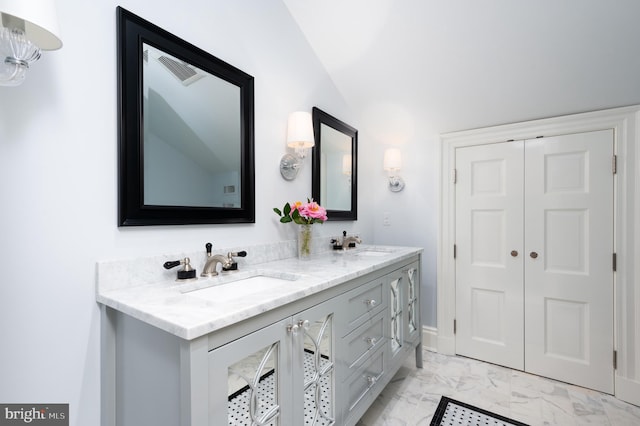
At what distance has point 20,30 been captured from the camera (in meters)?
0.77

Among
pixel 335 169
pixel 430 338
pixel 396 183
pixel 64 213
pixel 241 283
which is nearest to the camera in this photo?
pixel 64 213

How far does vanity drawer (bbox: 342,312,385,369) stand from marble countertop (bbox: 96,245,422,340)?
0.92 feet

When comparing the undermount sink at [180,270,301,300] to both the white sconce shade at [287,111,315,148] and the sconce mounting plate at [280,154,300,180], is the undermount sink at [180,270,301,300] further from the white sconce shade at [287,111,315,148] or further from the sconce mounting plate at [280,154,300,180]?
the white sconce shade at [287,111,315,148]

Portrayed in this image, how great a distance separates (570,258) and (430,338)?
1.21 meters

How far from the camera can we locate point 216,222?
4.77 feet

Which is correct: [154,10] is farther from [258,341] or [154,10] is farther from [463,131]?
[463,131]

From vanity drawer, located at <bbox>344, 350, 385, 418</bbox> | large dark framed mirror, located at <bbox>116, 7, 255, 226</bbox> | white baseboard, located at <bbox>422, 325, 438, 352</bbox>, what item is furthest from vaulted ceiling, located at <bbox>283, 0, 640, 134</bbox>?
vanity drawer, located at <bbox>344, 350, 385, 418</bbox>

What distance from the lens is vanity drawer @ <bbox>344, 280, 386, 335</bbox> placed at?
1.40 metres

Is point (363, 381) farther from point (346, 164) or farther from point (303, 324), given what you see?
point (346, 164)

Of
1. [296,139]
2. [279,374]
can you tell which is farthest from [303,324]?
[296,139]

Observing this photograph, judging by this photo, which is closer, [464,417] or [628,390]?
[464,417]

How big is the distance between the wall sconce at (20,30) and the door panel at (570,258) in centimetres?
268

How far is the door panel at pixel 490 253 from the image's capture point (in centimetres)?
229

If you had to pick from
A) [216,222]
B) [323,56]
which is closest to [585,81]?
[323,56]
